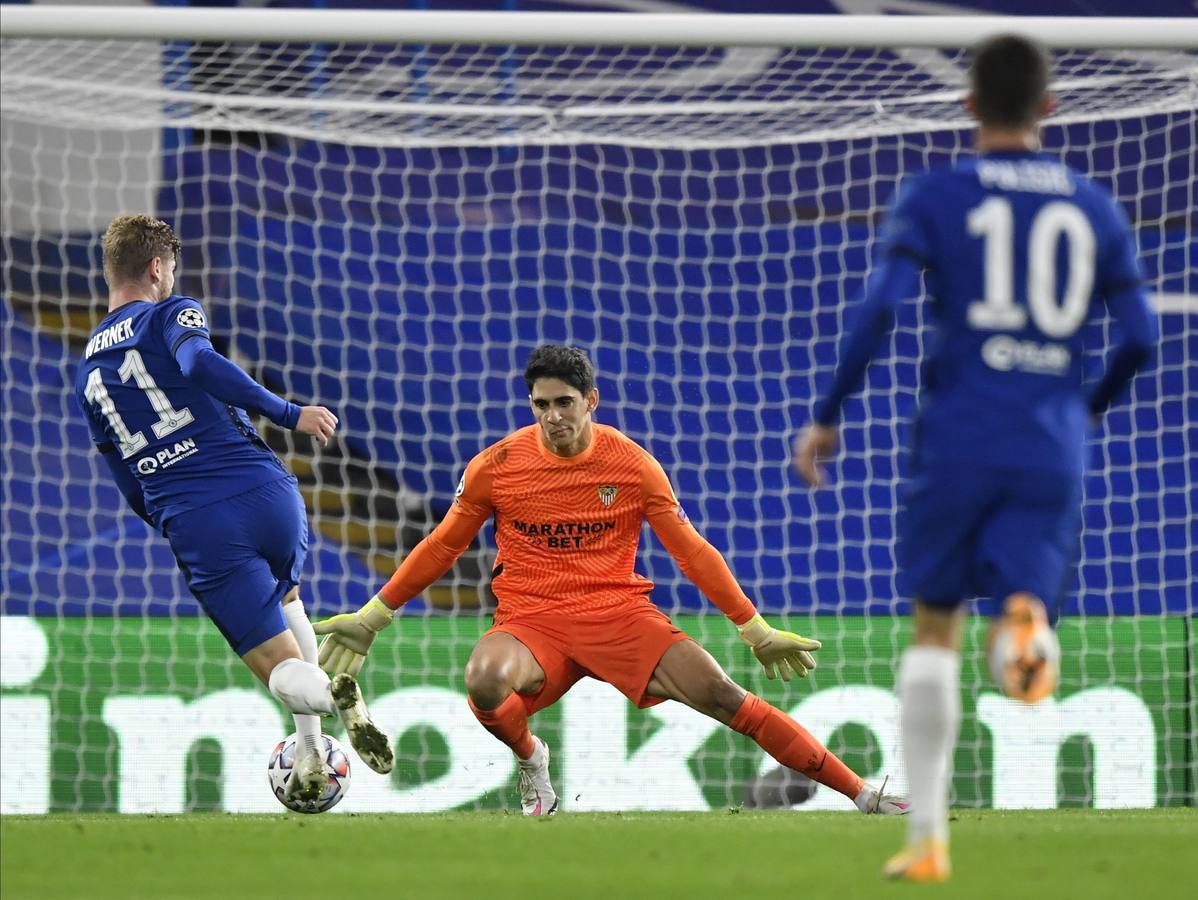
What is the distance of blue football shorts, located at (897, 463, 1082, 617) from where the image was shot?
3.53 meters

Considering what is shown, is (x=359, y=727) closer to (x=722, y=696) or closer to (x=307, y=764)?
(x=307, y=764)

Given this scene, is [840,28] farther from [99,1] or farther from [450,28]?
[99,1]

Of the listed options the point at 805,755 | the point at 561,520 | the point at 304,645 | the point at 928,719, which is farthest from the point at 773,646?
the point at 928,719

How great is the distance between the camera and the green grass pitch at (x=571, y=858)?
3576 mm

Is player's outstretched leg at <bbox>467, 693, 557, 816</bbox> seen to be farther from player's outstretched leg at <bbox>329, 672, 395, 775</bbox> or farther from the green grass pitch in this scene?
player's outstretched leg at <bbox>329, 672, 395, 775</bbox>

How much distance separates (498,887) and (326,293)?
26.0 feet

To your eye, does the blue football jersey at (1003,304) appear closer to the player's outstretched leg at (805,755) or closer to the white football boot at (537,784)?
the player's outstretched leg at (805,755)

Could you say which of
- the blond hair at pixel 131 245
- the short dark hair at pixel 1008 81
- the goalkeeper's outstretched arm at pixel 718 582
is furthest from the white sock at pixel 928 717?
the blond hair at pixel 131 245

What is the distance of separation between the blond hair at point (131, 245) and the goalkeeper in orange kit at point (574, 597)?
52.3 inches

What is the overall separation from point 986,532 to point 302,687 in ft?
8.37

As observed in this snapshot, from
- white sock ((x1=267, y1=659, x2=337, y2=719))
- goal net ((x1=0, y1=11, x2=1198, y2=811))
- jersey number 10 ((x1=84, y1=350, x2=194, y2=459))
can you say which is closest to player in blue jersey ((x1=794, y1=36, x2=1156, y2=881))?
white sock ((x1=267, y1=659, x2=337, y2=719))

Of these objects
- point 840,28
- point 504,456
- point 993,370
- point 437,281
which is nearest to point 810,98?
point 437,281

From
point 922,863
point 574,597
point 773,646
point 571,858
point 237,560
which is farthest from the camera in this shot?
point 574,597

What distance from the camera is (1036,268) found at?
3609 millimetres
